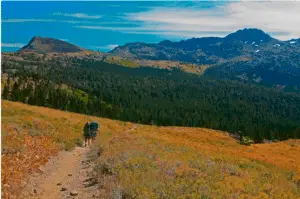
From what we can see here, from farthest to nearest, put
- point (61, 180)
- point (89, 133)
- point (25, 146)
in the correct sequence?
point (89, 133), point (25, 146), point (61, 180)

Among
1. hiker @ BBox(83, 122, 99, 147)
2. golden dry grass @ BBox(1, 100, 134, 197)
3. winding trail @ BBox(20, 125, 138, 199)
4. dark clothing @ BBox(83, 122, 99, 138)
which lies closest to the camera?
winding trail @ BBox(20, 125, 138, 199)

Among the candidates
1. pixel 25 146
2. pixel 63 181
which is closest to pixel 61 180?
pixel 63 181

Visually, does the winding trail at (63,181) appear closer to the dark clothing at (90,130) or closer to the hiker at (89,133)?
the hiker at (89,133)

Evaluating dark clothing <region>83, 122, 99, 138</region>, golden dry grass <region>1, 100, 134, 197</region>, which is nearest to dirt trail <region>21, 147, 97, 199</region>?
golden dry grass <region>1, 100, 134, 197</region>

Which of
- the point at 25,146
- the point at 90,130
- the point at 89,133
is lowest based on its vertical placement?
the point at 89,133

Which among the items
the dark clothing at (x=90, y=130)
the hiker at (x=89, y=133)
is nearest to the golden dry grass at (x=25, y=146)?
the hiker at (x=89, y=133)

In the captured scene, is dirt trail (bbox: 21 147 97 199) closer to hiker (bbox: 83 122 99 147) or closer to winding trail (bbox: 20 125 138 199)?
winding trail (bbox: 20 125 138 199)

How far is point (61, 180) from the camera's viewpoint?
26.4 metres

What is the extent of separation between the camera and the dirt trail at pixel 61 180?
882 inches

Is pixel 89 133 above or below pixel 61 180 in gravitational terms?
below

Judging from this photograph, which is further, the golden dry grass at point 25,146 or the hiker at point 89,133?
the hiker at point 89,133

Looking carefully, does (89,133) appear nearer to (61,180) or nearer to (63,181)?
(61,180)

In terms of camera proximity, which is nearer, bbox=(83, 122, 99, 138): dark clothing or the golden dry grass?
the golden dry grass

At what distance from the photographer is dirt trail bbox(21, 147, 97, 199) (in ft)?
73.5
